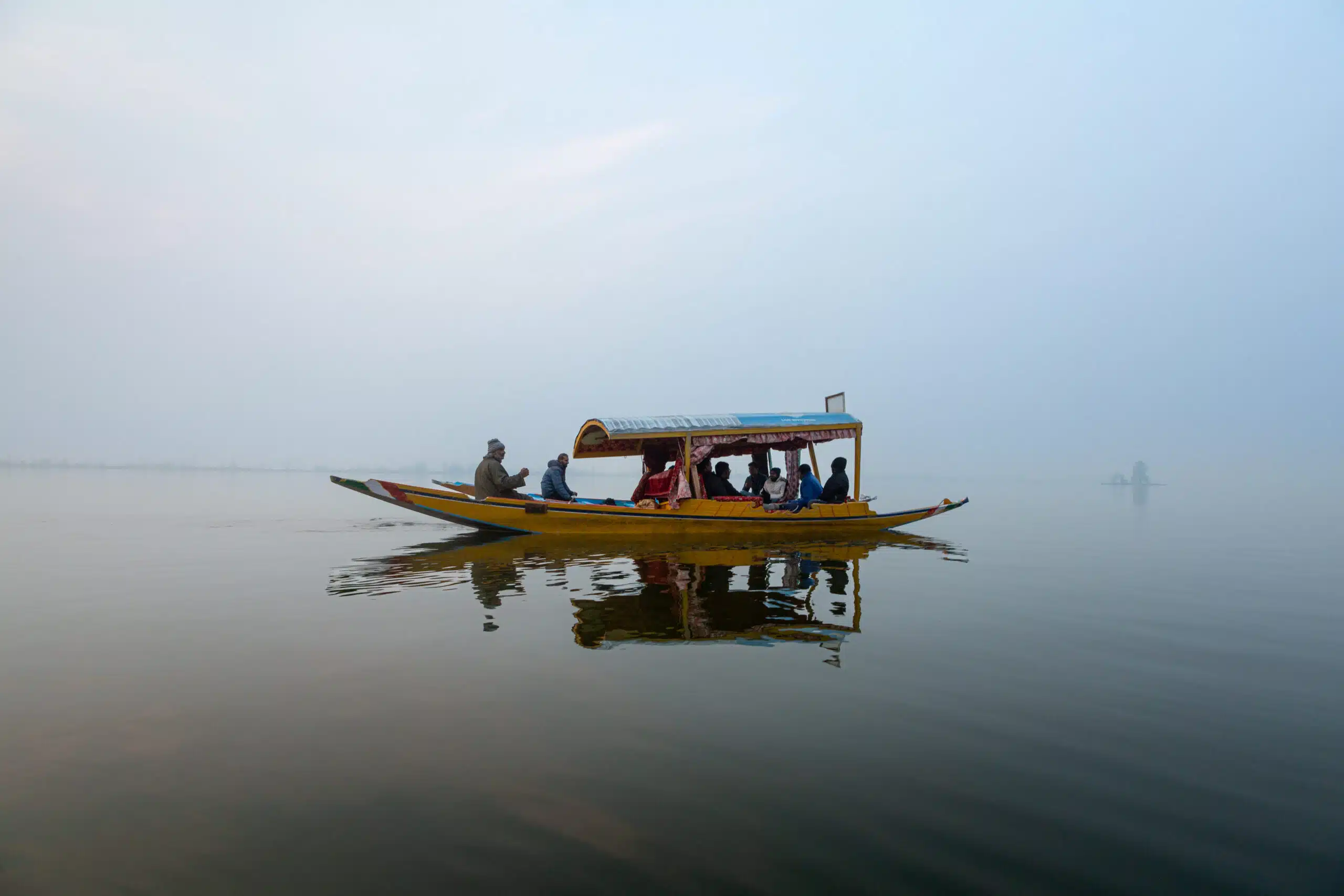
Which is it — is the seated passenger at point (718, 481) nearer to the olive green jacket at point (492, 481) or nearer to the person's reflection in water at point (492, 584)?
the olive green jacket at point (492, 481)

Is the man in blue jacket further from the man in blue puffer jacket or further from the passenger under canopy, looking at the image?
the man in blue puffer jacket

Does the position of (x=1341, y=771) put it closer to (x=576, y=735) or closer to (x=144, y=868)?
(x=576, y=735)

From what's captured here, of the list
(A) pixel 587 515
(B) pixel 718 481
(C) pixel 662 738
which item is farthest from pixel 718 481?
(C) pixel 662 738

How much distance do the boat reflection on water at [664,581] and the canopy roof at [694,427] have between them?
9.25 feet

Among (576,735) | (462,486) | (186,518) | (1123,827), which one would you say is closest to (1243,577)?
(1123,827)

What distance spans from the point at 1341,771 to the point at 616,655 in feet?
18.1

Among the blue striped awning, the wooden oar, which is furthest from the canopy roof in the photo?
the wooden oar

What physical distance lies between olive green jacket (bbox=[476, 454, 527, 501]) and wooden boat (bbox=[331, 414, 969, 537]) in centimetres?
52

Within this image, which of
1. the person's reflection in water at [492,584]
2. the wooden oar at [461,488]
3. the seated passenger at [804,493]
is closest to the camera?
the person's reflection in water at [492,584]

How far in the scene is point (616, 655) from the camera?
692cm

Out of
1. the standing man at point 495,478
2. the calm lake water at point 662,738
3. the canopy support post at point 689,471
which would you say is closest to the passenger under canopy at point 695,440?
the canopy support post at point 689,471

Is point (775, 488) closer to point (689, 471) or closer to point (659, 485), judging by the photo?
point (689, 471)

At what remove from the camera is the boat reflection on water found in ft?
26.5

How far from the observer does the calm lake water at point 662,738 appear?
3293 millimetres
